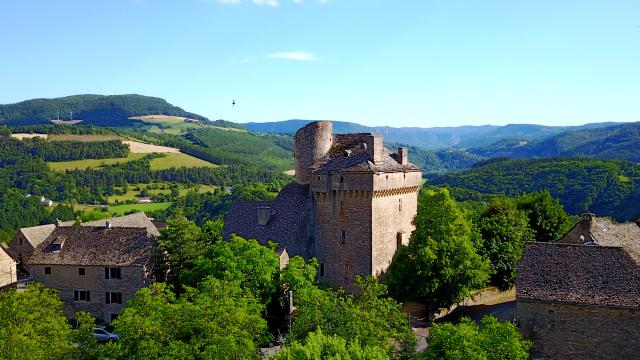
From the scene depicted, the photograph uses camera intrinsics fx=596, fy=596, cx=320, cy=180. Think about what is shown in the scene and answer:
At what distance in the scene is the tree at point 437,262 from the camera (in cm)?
5825

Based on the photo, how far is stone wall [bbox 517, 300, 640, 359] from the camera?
144 ft

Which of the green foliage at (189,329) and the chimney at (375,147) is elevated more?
the chimney at (375,147)

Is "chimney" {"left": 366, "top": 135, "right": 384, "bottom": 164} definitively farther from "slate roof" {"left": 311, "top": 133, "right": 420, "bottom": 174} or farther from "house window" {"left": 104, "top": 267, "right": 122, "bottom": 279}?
"house window" {"left": 104, "top": 267, "right": 122, "bottom": 279}

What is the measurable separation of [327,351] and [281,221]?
29093mm

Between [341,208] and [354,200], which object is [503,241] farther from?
[341,208]

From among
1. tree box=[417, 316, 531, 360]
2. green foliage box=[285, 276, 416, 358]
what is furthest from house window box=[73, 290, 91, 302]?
tree box=[417, 316, 531, 360]

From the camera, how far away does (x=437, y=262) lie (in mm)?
58250

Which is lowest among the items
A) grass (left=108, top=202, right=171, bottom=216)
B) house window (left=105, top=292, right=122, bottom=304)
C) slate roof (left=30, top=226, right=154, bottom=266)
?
grass (left=108, top=202, right=171, bottom=216)

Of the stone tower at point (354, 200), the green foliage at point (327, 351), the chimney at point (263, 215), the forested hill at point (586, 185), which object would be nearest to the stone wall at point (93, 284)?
the chimney at point (263, 215)

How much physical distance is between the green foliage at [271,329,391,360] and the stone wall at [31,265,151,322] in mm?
30128

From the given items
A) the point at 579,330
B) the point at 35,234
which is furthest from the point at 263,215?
the point at 35,234

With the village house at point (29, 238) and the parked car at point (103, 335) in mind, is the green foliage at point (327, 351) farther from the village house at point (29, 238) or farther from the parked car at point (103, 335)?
the village house at point (29, 238)

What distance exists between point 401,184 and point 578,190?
12067cm

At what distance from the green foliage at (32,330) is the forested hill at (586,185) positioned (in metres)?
130
